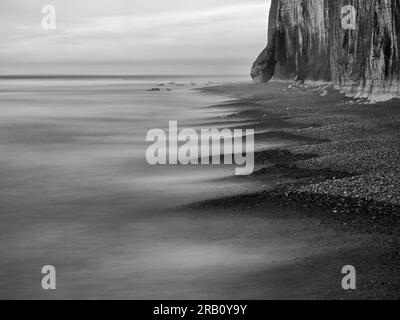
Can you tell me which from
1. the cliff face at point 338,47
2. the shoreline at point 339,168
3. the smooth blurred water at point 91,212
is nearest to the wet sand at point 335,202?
the shoreline at point 339,168

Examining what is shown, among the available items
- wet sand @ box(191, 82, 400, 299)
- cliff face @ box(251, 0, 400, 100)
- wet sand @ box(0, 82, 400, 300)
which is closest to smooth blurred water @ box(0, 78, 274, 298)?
wet sand @ box(0, 82, 400, 300)

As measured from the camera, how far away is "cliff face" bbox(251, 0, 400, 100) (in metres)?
32.7

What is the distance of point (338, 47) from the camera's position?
45750mm

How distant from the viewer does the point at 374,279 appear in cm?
910

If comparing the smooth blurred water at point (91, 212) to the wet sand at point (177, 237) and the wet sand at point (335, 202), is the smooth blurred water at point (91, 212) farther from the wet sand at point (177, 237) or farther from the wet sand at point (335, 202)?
the wet sand at point (335, 202)

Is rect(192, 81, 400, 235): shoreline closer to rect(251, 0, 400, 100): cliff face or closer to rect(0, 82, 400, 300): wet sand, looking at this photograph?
rect(0, 82, 400, 300): wet sand

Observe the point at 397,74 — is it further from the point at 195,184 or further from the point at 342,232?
the point at 342,232

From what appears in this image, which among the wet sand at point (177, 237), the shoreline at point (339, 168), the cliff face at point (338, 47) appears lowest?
the wet sand at point (177, 237)

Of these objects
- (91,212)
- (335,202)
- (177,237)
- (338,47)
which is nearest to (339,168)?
(335,202)

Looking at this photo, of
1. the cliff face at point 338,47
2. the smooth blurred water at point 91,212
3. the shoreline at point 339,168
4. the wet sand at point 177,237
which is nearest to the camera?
the wet sand at point 177,237

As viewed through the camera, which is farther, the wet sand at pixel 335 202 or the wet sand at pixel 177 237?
the wet sand at pixel 177 237

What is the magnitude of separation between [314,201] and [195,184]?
15.4 feet

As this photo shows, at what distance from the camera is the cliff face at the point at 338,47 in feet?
107
